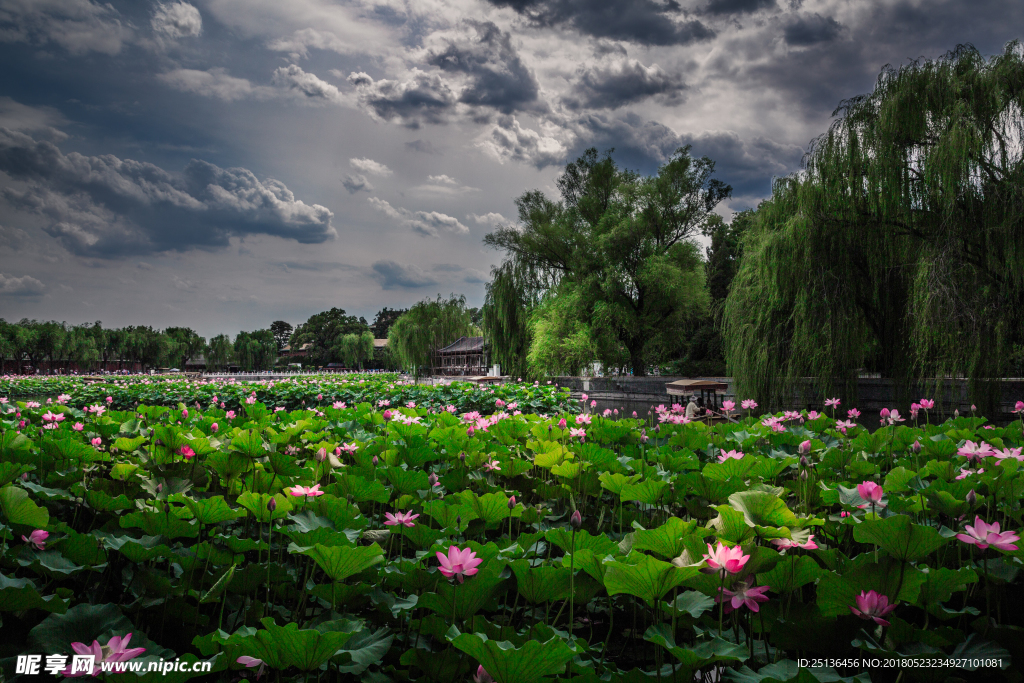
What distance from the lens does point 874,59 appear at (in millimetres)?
10344

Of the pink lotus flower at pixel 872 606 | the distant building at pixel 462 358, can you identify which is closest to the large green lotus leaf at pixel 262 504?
the pink lotus flower at pixel 872 606

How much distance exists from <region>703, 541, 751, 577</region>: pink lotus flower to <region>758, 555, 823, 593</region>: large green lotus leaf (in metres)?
0.20

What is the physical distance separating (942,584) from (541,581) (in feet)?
3.10

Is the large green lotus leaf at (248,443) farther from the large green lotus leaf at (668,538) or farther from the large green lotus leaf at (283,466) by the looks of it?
the large green lotus leaf at (668,538)

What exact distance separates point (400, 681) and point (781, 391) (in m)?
11.8

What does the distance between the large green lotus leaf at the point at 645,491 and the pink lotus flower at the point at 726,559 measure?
0.66m

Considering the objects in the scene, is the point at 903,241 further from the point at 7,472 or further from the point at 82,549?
the point at 7,472

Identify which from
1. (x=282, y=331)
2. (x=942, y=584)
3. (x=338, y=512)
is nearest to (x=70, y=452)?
(x=338, y=512)

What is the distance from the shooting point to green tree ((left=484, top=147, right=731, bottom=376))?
67.9 feet

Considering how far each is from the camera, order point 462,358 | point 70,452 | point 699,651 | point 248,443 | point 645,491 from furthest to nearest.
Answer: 1. point 462,358
2. point 70,452
3. point 248,443
4. point 645,491
5. point 699,651

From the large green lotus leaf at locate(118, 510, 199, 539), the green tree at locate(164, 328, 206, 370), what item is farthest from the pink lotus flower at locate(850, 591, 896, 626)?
the green tree at locate(164, 328, 206, 370)

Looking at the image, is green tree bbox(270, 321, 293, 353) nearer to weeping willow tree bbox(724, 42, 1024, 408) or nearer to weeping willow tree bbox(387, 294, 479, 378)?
weeping willow tree bbox(387, 294, 479, 378)

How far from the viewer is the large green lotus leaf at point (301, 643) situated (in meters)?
0.96

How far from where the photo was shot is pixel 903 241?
9430mm
